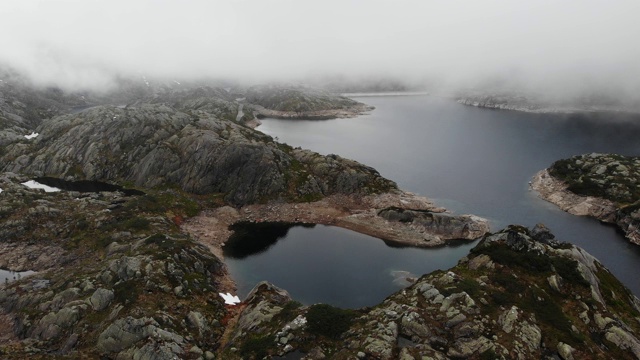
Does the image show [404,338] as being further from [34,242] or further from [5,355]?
[34,242]

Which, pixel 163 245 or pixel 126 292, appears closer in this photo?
pixel 126 292

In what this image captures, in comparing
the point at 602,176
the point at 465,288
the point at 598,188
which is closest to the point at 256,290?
the point at 465,288

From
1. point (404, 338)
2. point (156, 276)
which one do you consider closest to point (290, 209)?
point (156, 276)

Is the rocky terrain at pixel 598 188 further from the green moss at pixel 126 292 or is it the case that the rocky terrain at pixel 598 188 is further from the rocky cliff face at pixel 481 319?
the green moss at pixel 126 292

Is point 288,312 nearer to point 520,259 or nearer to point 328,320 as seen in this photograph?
point 328,320

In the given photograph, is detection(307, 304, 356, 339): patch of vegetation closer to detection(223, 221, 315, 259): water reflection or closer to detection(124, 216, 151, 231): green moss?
detection(223, 221, 315, 259): water reflection

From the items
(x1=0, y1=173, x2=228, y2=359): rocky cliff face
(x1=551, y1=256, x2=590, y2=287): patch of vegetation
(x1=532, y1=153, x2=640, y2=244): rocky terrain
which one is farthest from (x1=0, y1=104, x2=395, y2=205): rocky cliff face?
(x1=551, y1=256, x2=590, y2=287): patch of vegetation
